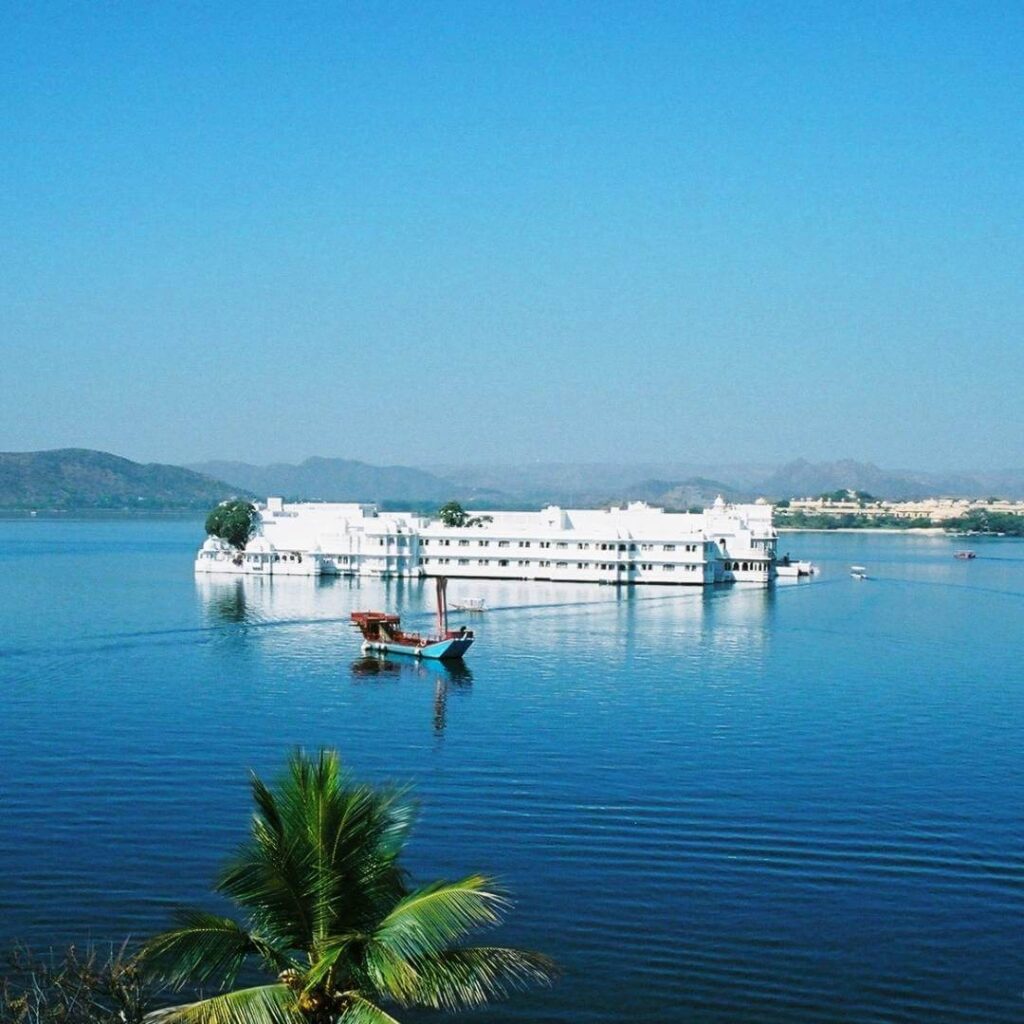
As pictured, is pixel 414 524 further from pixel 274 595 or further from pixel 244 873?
pixel 244 873

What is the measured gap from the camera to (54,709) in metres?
26.4

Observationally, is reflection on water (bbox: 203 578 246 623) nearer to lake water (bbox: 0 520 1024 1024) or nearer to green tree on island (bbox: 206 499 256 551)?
lake water (bbox: 0 520 1024 1024)

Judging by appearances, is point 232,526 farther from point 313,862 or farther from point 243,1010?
point 243,1010

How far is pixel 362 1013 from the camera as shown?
7.66m

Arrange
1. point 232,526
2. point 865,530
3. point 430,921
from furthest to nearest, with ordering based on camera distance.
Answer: point 865,530 < point 232,526 < point 430,921

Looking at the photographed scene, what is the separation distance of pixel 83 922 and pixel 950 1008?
8.84 metres

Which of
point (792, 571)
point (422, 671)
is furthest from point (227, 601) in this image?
point (792, 571)

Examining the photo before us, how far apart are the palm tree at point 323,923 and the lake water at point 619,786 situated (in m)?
4.28

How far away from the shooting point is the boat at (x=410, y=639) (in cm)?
3572

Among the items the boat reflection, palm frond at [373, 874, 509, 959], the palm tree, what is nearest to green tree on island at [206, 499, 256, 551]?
the boat reflection

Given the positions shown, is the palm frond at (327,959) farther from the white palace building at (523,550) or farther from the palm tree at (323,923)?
the white palace building at (523,550)

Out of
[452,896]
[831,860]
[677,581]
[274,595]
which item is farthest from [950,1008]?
[677,581]

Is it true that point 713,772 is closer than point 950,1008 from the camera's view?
No

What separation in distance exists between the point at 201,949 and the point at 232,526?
58.3 m
